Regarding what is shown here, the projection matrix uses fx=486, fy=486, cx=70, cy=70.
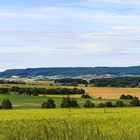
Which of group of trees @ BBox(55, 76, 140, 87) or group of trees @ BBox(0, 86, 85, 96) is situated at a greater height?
group of trees @ BBox(55, 76, 140, 87)

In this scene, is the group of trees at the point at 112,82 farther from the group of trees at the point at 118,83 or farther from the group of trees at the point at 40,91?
the group of trees at the point at 40,91

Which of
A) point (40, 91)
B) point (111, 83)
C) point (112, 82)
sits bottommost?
point (40, 91)

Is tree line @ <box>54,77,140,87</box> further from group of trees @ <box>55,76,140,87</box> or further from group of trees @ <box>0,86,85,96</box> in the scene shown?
group of trees @ <box>0,86,85,96</box>

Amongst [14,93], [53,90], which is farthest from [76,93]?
[14,93]

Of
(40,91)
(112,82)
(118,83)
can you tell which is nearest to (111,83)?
(112,82)

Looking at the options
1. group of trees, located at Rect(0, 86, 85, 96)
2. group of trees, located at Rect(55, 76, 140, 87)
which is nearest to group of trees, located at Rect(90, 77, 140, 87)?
group of trees, located at Rect(55, 76, 140, 87)

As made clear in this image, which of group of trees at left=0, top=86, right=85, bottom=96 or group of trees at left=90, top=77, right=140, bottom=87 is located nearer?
group of trees at left=0, top=86, right=85, bottom=96

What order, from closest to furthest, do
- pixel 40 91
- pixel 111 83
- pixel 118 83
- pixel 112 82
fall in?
1. pixel 40 91
2. pixel 118 83
3. pixel 111 83
4. pixel 112 82

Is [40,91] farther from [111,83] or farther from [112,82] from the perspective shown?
[112,82]

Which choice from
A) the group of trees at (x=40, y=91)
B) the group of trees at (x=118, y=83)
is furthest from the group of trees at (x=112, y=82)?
the group of trees at (x=40, y=91)

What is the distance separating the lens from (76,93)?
97.9 meters

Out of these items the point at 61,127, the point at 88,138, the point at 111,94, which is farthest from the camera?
the point at 111,94

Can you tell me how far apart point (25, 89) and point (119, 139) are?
97.2 meters

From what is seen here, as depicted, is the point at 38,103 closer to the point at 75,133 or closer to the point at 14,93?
the point at 14,93
